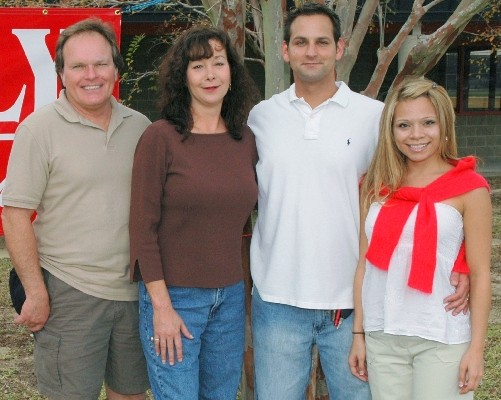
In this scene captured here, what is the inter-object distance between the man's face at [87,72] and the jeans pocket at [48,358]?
35.7 inches

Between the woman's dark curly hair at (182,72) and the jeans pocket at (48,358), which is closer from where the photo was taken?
the woman's dark curly hair at (182,72)

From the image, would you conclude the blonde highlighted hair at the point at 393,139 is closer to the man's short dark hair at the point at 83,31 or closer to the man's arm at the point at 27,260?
the man's short dark hair at the point at 83,31

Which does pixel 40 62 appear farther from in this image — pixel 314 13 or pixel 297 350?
pixel 297 350

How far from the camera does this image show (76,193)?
9.88ft

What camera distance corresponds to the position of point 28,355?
18.5 feet

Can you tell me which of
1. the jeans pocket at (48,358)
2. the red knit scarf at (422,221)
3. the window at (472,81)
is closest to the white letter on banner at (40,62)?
the jeans pocket at (48,358)

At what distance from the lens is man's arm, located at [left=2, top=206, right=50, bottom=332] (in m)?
2.97

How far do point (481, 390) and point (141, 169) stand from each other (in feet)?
10.5

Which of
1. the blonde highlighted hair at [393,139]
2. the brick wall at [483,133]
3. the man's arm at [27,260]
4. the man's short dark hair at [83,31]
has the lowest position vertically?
the brick wall at [483,133]

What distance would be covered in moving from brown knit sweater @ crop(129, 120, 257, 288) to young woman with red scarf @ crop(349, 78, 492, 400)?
50cm

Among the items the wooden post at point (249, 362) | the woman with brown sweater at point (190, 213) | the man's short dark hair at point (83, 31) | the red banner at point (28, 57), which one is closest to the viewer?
the woman with brown sweater at point (190, 213)

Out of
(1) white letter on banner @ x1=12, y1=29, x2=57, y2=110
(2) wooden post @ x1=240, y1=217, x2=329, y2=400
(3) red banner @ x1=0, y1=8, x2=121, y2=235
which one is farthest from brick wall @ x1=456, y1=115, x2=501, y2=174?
(2) wooden post @ x1=240, y1=217, x2=329, y2=400

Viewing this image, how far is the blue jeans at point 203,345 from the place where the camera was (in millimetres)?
2969

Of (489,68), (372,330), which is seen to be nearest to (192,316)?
(372,330)
